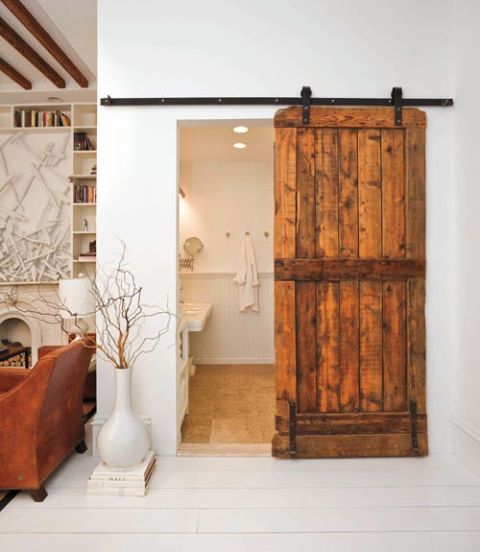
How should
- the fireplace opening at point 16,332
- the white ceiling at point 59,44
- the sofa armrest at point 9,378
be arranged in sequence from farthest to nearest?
the fireplace opening at point 16,332, the white ceiling at point 59,44, the sofa armrest at point 9,378

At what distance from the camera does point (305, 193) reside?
8.75ft

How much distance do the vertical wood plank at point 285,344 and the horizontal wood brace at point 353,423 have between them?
14 cm

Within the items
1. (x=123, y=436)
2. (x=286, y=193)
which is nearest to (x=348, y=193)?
(x=286, y=193)

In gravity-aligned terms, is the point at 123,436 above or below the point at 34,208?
below

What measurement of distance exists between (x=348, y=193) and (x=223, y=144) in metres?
2.51

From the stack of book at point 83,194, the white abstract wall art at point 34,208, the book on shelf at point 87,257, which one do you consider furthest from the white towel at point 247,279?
the white abstract wall art at point 34,208

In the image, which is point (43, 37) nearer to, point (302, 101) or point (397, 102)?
point (302, 101)

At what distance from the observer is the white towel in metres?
5.44

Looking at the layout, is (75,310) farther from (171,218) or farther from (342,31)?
(342,31)

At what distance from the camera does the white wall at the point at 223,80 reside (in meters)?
2.66

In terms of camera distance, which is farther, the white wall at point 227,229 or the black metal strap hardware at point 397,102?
the white wall at point 227,229

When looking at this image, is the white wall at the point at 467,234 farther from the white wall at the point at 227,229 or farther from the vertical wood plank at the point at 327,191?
the white wall at the point at 227,229

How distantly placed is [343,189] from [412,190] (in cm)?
43

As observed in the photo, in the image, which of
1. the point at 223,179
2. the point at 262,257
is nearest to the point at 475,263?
the point at 262,257
